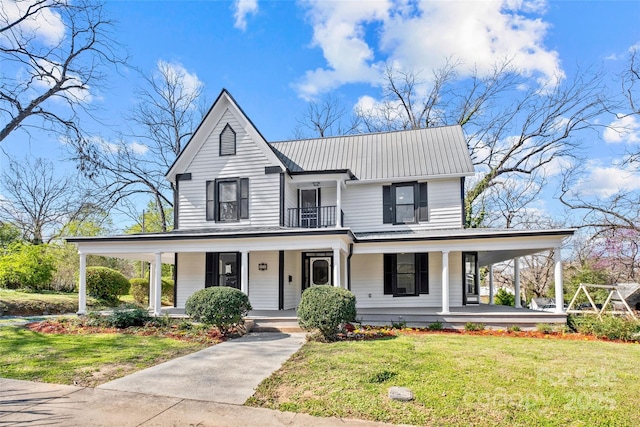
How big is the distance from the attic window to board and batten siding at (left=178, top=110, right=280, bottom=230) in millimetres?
128

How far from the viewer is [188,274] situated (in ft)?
51.3

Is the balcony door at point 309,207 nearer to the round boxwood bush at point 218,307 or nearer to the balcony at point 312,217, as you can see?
the balcony at point 312,217

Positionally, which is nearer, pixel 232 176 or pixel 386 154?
pixel 232 176

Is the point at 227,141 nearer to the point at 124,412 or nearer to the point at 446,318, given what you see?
the point at 446,318

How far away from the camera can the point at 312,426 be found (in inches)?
184

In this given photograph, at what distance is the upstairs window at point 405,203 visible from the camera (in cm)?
1540

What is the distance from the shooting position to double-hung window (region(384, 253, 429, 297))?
49.1 feet

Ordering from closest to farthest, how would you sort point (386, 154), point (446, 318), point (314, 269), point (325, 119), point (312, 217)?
1. point (446, 318)
2. point (314, 269)
3. point (312, 217)
4. point (386, 154)
5. point (325, 119)

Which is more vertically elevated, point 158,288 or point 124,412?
point 158,288

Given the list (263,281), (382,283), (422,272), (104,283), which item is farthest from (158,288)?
(422,272)

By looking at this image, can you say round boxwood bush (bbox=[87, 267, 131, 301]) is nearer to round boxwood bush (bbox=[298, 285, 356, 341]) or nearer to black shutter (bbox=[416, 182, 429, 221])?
round boxwood bush (bbox=[298, 285, 356, 341])

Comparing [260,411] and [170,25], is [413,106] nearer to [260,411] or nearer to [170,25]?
[170,25]

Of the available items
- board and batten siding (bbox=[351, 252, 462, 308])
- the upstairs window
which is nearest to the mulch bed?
board and batten siding (bbox=[351, 252, 462, 308])

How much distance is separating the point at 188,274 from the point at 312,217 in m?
5.31
